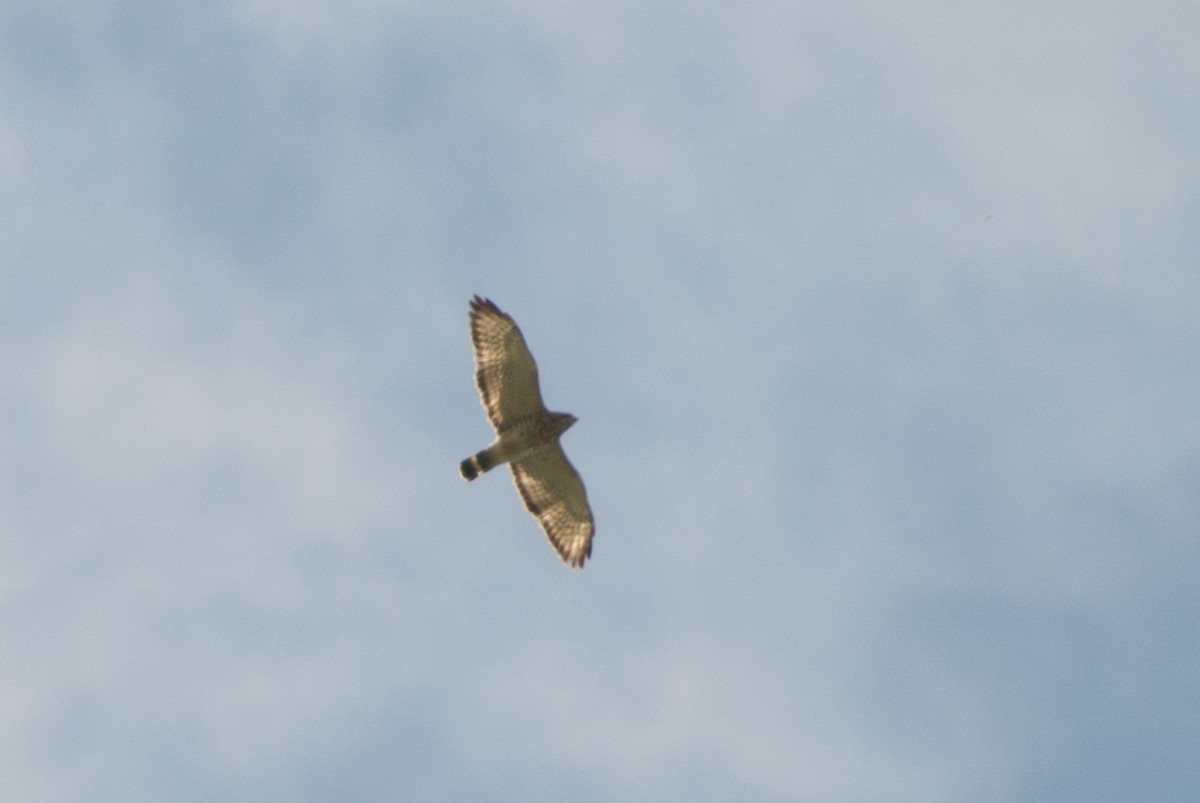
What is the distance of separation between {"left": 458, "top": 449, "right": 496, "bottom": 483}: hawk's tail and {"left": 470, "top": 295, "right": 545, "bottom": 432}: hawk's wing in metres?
0.49

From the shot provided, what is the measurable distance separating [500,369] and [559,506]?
2.66 meters

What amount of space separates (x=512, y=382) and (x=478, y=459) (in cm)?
134

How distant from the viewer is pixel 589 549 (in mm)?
29031

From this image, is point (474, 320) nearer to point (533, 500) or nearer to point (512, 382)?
point (512, 382)

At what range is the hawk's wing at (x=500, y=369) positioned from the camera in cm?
2775

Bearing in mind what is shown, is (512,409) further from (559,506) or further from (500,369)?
(559,506)

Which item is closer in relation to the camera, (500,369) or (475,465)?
(500,369)

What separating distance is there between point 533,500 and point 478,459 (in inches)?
55.2

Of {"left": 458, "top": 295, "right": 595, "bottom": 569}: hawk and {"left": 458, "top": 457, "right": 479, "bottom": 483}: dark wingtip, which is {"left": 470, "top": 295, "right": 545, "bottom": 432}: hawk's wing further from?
{"left": 458, "top": 457, "right": 479, "bottom": 483}: dark wingtip

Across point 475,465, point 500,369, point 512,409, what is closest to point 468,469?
point 475,465

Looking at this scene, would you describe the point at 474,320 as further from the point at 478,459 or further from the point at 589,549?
the point at 589,549

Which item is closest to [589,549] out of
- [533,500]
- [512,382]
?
[533,500]

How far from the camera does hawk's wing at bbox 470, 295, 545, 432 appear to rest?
27.8 metres

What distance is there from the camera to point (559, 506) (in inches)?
1146
